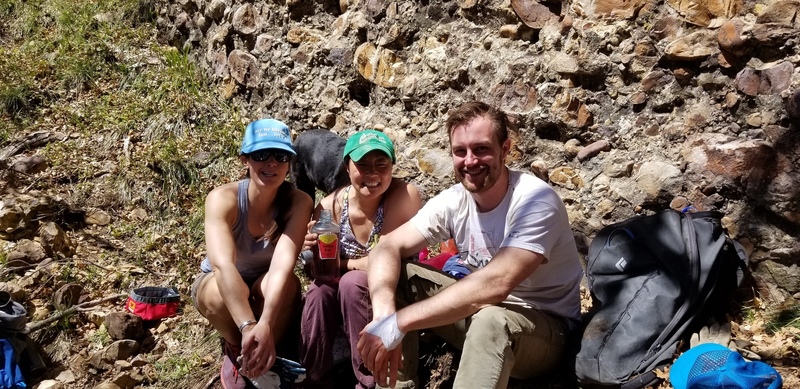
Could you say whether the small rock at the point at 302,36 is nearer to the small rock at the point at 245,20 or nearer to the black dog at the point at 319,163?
the small rock at the point at 245,20

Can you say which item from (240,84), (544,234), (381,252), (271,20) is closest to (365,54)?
(271,20)

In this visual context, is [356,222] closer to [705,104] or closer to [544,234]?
[544,234]

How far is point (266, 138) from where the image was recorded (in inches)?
126

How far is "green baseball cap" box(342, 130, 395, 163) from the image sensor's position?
3.16 m

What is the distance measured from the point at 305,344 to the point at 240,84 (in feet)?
11.3

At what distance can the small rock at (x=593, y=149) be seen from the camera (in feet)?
11.2

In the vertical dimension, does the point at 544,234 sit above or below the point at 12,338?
above

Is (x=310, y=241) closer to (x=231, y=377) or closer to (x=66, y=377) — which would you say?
(x=231, y=377)

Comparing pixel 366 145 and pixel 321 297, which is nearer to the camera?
pixel 321 297

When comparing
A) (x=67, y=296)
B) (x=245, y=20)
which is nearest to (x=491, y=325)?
(x=67, y=296)

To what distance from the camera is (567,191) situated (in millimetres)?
3570

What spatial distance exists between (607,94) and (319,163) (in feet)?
5.36

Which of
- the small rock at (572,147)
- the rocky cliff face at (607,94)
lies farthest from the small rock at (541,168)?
the small rock at (572,147)

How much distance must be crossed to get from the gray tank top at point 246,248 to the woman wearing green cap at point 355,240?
294mm
